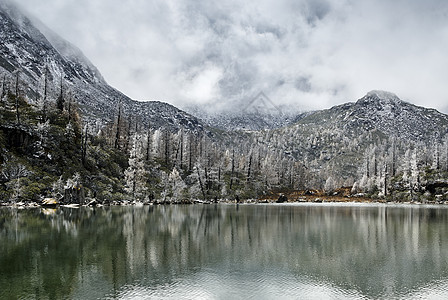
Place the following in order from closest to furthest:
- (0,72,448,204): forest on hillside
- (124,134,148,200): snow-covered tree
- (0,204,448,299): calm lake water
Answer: (0,204,448,299): calm lake water
(0,72,448,204): forest on hillside
(124,134,148,200): snow-covered tree

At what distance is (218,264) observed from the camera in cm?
2361

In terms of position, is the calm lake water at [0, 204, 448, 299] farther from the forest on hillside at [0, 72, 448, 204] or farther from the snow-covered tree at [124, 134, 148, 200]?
the snow-covered tree at [124, 134, 148, 200]

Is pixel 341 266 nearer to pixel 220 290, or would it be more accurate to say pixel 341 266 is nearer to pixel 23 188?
pixel 220 290

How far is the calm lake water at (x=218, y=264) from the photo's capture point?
1766 cm

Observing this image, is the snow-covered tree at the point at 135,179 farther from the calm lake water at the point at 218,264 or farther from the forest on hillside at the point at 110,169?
the calm lake water at the point at 218,264

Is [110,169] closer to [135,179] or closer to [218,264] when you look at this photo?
[135,179]

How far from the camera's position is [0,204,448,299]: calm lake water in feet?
57.9

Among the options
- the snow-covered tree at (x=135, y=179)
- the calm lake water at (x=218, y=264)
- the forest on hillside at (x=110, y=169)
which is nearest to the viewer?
the calm lake water at (x=218, y=264)

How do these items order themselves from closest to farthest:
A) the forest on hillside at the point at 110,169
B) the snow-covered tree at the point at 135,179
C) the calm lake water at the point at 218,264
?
the calm lake water at the point at 218,264 → the forest on hillside at the point at 110,169 → the snow-covered tree at the point at 135,179

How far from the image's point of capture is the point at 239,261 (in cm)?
2464

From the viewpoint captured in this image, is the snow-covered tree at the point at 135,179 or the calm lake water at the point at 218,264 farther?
the snow-covered tree at the point at 135,179

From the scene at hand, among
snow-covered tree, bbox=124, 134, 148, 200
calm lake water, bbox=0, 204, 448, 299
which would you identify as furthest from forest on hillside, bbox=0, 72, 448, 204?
calm lake water, bbox=0, 204, 448, 299

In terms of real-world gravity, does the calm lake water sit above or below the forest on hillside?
below

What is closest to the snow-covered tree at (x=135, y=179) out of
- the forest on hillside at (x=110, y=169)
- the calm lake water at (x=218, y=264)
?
the forest on hillside at (x=110, y=169)
